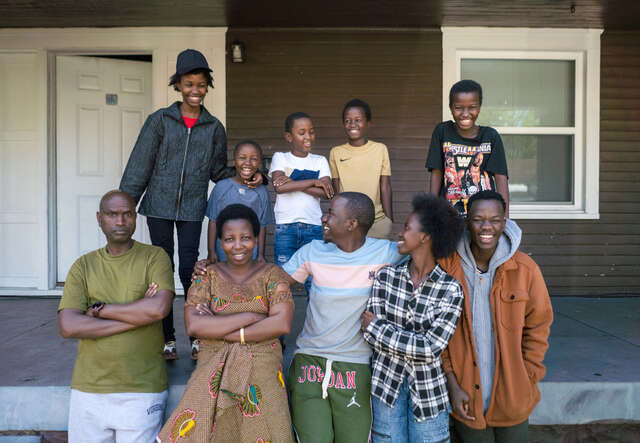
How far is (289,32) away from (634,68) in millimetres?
3671

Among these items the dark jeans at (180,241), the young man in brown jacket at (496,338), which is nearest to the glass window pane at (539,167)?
the young man in brown jacket at (496,338)

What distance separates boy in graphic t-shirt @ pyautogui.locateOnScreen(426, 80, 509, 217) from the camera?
9.85 feet

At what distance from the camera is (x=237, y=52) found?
16.6 ft

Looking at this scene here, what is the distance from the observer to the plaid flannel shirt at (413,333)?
227 centimetres

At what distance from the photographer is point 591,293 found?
535 centimetres

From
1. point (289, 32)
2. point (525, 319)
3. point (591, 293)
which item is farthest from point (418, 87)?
point (525, 319)

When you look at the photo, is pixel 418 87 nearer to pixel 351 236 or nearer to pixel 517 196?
pixel 517 196

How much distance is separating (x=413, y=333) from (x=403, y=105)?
3.43 metres

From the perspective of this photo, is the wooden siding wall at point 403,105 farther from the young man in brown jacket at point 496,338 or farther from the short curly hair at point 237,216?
the young man in brown jacket at point 496,338

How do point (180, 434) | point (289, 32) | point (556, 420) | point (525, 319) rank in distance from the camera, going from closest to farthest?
point (180, 434), point (525, 319), point (556, 420), point (289, 32)

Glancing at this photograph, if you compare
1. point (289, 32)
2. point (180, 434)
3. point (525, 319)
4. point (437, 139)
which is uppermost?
point (289, 32)

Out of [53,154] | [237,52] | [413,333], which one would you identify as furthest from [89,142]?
[413,333]

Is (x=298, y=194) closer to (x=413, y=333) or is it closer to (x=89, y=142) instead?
(x=413, y=333)

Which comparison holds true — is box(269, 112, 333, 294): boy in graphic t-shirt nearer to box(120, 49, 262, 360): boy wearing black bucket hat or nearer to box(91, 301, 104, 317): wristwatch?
box(120, 49, 262, 360): boy wearing black bucket hat
